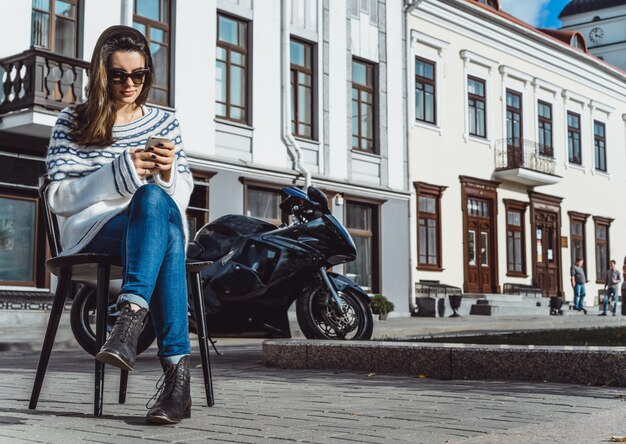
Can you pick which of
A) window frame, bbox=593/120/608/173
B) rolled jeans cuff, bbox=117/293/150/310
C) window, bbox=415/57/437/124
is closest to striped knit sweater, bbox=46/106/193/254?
rolled jeans cuff, bbox=117/293/150/310

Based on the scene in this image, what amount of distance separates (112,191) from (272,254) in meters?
4.55

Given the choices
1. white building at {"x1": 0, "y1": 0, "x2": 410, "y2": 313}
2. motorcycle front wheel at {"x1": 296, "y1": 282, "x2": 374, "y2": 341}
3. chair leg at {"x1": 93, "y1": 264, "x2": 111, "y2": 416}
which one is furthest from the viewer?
white building at {"x1": 0, "y1": 0, "x2": 410, "y2": 313}

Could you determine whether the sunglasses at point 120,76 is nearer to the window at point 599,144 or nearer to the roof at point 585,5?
the window at point 599,144

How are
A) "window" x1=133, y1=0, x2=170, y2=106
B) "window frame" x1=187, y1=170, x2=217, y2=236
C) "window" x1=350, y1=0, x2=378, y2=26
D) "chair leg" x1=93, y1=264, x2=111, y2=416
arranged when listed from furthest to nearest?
"window" x1=350, y1=0, x2=378, y2=26 < "window frame" x1=187, y1=170, x2=217, y2=236 < "window" x1=133, y1=0, x2=170, y2=106 < "chair leg" x1=93, y1=264, x2=111, y2=416

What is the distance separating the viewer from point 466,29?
89.6 feet

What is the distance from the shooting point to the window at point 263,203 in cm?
2005

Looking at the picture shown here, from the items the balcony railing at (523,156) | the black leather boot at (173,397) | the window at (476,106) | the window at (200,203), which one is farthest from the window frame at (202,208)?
the black leather boot at (173,397)

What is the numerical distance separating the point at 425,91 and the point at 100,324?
2261 cm

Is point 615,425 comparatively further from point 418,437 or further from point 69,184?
point 69,184

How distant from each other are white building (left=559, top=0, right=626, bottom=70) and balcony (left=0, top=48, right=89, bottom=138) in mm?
32529

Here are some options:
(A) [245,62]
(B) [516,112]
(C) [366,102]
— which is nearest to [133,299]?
(A) [245,62]

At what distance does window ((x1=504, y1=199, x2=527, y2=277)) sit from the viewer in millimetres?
29031

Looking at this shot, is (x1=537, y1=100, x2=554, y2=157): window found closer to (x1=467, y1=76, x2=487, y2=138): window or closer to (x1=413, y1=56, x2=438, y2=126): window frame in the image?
(x1=467, y1=76, x2=487, y2=138): window

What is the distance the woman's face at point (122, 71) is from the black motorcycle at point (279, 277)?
395 centimetres
